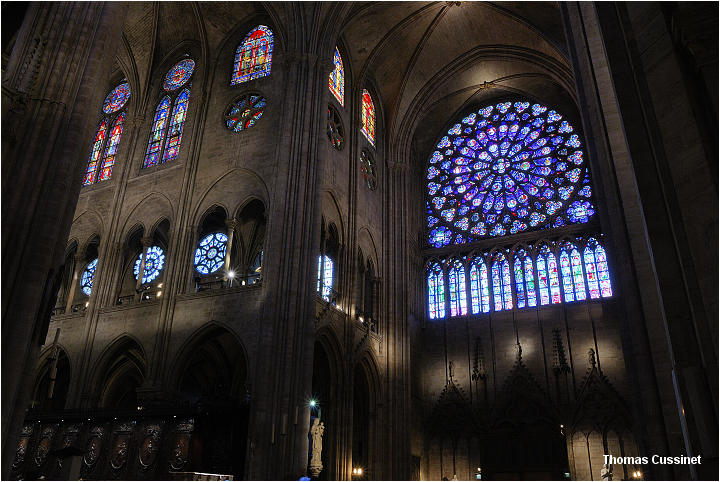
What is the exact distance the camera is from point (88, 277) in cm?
2059

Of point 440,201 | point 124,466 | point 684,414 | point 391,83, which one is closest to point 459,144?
point 440,201

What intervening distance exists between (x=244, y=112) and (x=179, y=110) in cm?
313

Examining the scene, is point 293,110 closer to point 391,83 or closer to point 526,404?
point 391,83

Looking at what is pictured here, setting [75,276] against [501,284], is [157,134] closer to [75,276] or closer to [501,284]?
[75,276]

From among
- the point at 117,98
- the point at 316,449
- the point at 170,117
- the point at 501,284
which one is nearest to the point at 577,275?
the point at 501,284

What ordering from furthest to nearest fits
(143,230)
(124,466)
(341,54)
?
1. (341,54)
2. (143,230)
3. (124,466)

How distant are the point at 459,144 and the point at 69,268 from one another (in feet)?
56.5

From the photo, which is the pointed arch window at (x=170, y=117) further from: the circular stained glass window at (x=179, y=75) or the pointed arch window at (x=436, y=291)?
the pointed arch window at (x=436, y=291)

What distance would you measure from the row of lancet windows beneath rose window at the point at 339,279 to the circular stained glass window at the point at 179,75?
886 cm

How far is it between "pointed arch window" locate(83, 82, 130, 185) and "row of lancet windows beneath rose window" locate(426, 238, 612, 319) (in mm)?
13691

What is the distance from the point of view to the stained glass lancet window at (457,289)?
23.2 meters

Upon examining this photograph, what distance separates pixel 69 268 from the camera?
2062cm

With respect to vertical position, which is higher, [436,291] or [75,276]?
[436,291]

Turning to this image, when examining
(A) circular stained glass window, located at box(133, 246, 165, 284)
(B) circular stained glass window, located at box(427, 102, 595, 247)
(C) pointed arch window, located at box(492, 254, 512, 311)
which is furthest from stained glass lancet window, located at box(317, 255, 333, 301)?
(C) pointed arch window, located at box(492, 254, 512, 311)
